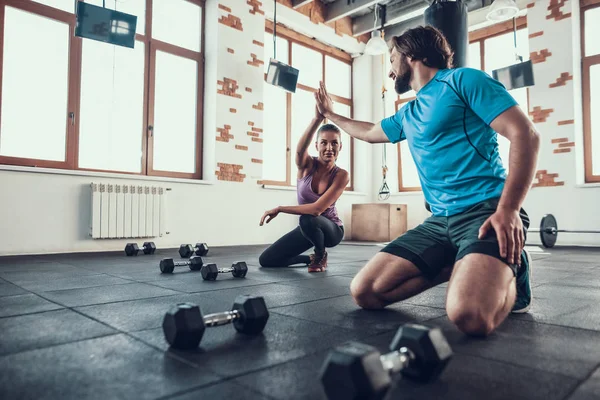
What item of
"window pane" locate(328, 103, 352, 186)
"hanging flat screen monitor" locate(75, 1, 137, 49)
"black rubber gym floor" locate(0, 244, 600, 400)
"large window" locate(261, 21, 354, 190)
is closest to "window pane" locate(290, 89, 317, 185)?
"large window" locate(261, 21, 354, 190)

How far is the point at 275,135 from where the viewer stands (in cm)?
712

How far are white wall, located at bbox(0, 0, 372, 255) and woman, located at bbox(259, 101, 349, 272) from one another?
2.41 meters

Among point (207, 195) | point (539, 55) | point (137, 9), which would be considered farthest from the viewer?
point (539, 55)

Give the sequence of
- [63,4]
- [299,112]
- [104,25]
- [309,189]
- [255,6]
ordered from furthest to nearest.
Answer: [299,112] → [255,6] → [63,4] → [104,25] → [309,189]

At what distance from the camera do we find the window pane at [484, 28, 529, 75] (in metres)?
6.88

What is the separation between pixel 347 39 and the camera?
8055mm

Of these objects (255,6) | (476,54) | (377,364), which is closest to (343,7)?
(255,6)

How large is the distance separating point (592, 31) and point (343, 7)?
360cm

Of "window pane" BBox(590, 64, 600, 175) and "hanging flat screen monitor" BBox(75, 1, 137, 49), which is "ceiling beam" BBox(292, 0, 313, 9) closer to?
"hanging flat screen monitor" BBox(75, 1, 137, 49)

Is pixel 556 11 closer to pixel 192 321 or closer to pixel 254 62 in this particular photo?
pixel 254 62

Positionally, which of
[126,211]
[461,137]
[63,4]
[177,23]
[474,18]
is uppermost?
[474,18]

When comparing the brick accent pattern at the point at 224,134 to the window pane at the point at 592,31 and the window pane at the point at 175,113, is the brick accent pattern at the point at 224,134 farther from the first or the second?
the window pane at the point at 592,31

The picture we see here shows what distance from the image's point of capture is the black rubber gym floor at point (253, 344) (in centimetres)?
102

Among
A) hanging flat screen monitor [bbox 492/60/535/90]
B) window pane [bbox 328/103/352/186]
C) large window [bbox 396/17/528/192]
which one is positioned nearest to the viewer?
hanging flat screen monitor [bbox 492/60/535/90]
